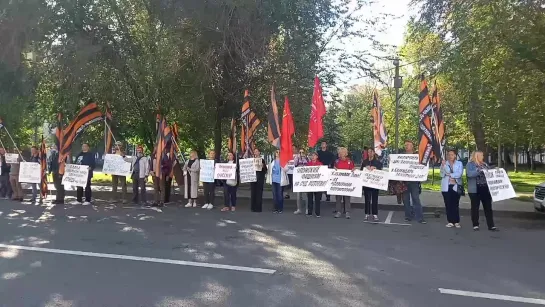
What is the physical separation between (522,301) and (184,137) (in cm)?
1758

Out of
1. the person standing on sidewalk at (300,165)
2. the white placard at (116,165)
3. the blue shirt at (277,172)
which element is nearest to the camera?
the person standing on sidewalk at (300,165)

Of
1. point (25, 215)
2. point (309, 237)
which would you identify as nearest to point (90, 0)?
point (25, 215)

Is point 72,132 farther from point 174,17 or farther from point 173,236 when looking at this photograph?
point 173,236

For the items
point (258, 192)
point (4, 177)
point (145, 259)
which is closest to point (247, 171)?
point (258, 192)

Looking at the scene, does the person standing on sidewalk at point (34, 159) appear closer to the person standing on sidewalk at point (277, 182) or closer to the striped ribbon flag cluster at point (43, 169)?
the striped ribbon flag cluster at point (43, 169)

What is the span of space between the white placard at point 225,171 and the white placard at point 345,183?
2883 mm

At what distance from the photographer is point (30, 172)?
16156 millimetres

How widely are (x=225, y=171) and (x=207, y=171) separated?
629 mm

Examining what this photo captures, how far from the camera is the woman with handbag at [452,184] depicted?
11.6 meters

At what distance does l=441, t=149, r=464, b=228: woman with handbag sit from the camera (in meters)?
11.6

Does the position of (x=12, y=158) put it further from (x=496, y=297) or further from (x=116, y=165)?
(x=496, y=297)

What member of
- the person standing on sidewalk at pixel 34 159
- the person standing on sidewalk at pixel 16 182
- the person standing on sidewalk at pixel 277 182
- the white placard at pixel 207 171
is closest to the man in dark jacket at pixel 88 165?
the person standing on sidewalk at pixel 34 159

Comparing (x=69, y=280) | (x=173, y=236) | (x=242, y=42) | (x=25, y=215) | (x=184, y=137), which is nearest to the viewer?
(x=69, y=280)

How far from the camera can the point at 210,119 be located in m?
18.5
